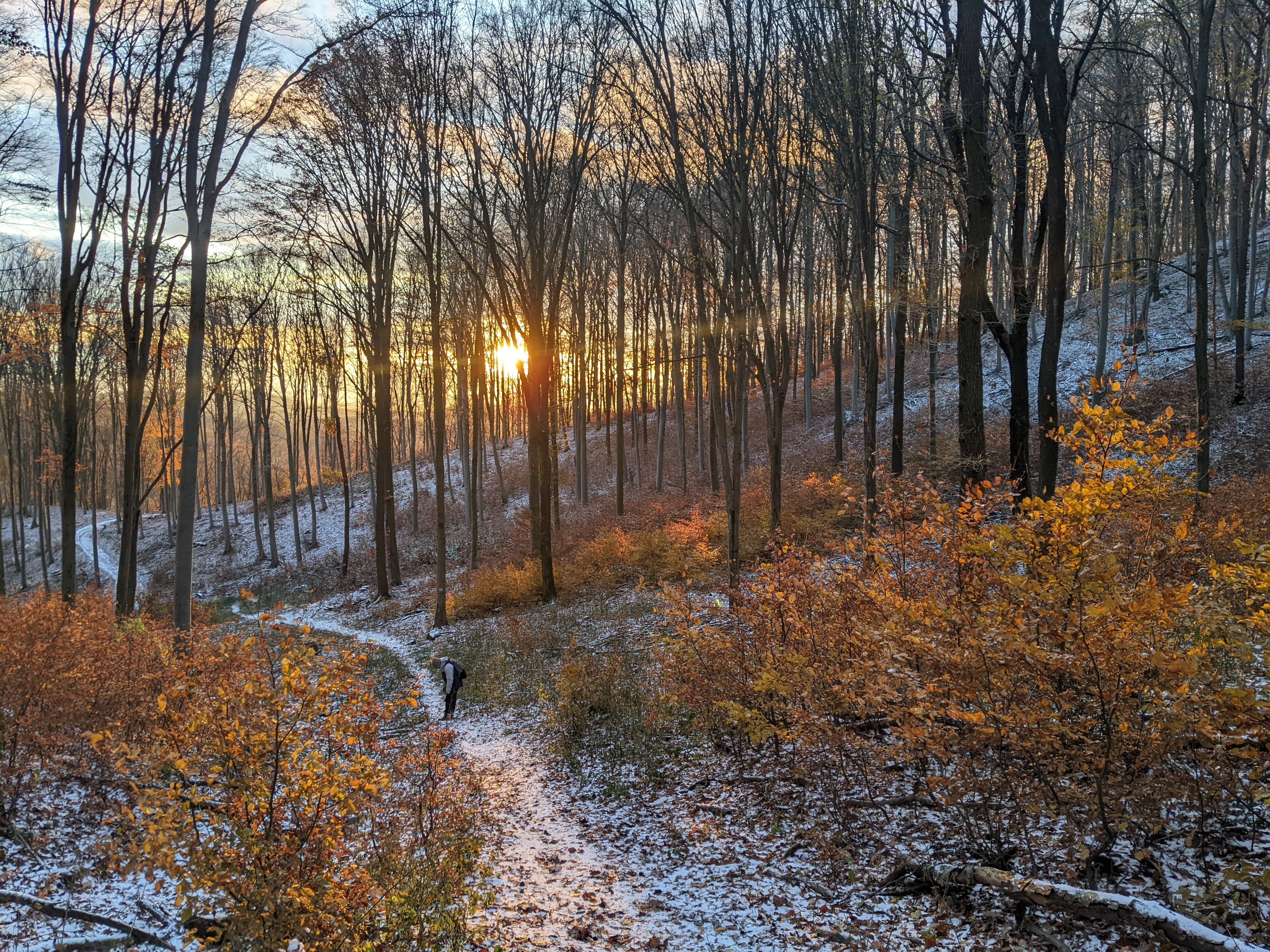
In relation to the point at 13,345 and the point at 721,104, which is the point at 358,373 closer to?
the point at 13,345

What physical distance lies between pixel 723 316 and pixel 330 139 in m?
11.1

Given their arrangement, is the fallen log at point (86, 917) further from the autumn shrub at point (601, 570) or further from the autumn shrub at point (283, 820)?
the autumn shrub at point (601, 570)

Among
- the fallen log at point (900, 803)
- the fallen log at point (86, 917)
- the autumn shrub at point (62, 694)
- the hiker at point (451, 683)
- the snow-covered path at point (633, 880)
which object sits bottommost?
the hiker at point (451, 683)

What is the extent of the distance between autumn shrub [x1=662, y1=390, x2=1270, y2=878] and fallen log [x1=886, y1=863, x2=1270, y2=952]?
402 mm

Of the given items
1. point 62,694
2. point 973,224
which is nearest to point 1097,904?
point 62,694

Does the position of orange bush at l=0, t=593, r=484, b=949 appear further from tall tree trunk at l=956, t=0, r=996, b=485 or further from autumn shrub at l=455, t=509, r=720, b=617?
autumn shrub at l=455, t=509, r=720, b=617

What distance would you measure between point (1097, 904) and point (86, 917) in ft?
19.1

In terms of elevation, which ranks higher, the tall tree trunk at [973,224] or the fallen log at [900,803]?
the tall tree trunk at [973,224]

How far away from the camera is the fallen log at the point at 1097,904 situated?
2.98 meters

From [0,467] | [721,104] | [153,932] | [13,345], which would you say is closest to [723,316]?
[721,104]

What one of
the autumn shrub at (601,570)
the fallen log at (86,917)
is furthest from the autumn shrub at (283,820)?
the autumn shrub at (601,570)

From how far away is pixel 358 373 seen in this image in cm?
2547

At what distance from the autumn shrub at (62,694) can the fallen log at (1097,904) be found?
6006mm

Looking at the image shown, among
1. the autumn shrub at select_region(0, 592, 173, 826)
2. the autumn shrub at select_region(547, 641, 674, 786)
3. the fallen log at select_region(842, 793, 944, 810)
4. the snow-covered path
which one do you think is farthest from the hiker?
the fallen log at select_region(842, 793, 944, 810)
